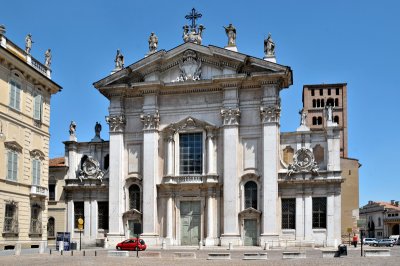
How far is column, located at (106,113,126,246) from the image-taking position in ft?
171

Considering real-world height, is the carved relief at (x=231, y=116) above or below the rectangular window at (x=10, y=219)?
above

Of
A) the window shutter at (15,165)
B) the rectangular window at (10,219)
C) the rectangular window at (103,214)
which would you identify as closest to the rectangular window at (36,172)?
the window shutter at (15,165)

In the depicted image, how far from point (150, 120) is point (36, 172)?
37.2 ft

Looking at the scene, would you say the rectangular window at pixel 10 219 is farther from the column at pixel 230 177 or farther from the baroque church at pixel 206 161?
the column at pixel 230 177

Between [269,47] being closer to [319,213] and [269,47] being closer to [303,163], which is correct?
[303,163]

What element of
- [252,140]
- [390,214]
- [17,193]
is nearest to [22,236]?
[17,193]

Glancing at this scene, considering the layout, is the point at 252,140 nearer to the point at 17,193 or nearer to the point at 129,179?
the point at 129,179

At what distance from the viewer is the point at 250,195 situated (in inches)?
1982

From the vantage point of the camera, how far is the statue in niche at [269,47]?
51719mm

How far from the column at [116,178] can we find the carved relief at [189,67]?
6.49 meters

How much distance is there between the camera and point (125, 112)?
54.2 metres

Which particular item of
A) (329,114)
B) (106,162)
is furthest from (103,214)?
(329,114)

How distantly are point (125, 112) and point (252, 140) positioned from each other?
11587mm

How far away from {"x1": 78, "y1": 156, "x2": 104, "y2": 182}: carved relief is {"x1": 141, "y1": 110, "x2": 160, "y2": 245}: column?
5050 millimetres
